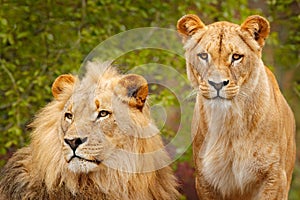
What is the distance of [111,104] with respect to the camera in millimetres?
4469

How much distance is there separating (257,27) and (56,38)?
3.17m

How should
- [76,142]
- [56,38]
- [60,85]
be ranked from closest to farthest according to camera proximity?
[76,142]
[60,85]
[56,38]

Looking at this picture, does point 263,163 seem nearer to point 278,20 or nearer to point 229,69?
point 229,69

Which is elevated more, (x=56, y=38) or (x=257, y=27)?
(x=56, y=38)

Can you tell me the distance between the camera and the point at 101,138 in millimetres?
4395

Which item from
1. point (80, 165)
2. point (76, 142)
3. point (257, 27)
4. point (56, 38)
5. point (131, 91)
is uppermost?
point (56, 38)

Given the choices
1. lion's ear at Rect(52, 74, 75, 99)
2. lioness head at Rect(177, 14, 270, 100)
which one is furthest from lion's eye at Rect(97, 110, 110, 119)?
lioness head at Rect(177, 14, 270, 100)

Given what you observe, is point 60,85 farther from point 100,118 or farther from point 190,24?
point 190,24

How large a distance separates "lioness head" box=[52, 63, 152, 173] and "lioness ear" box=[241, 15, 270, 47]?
60cm

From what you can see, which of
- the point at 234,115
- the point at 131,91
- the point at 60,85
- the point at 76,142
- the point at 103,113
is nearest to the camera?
the point at 76,142

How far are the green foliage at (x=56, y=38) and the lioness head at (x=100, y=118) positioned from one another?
7.65 feet

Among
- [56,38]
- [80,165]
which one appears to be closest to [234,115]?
[80,165]

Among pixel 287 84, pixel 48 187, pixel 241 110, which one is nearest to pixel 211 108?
pixel 241 110

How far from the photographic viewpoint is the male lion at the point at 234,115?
443 centimetres
